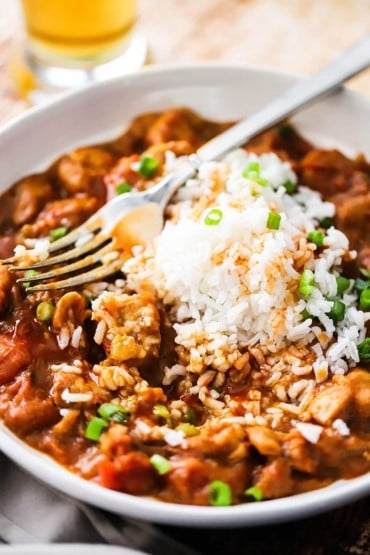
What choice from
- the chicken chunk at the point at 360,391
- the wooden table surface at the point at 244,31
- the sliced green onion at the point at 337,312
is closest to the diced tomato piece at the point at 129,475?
the chicken chunk at the point at 360,391

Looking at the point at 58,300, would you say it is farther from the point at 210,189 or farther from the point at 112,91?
the point at 112,91

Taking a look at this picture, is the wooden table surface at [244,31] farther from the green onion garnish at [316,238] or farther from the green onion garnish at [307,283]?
the green onion garnish at [307,283]

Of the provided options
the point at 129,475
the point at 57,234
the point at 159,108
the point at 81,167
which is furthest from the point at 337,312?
the point at 159,108

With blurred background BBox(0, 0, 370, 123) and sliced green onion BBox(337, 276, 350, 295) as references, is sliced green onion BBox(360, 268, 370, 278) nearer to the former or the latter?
sliced green onion BBox(337, 276, 350, 295)

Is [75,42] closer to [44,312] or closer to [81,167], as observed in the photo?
[81,167]

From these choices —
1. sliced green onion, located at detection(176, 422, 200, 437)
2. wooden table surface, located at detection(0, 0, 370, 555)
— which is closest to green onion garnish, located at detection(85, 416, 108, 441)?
sliced green onion, located at detection(176, 422, 200, 437)
